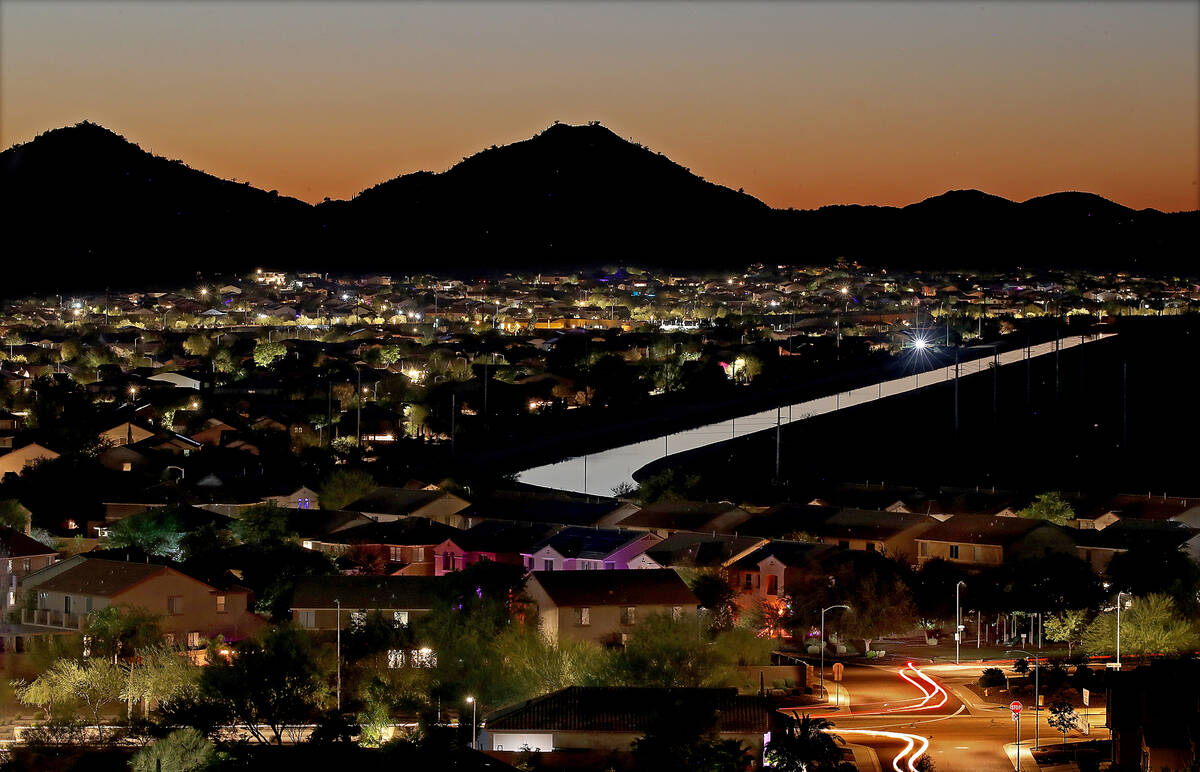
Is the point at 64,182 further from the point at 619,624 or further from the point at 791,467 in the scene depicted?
the point at 619,624

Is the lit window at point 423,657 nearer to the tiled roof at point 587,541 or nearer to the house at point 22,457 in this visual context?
the tiled roof at point 587,541

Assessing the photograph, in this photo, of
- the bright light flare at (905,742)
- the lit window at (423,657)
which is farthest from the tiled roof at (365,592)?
the bright light flare at (905,742)

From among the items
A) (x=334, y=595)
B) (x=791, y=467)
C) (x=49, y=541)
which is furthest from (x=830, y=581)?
(x=791, y=467)

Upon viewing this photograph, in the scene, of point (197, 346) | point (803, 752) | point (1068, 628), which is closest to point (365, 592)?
point (803, 752)

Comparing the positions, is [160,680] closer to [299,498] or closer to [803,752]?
[803,752]

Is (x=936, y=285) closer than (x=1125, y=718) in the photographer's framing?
No

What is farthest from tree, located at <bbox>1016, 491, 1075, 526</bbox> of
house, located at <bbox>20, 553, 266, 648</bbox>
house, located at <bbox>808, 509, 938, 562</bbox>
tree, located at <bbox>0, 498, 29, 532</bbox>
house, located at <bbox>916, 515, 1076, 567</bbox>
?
tree, located at <bbox>0, 498, 29, 532</bbox>
